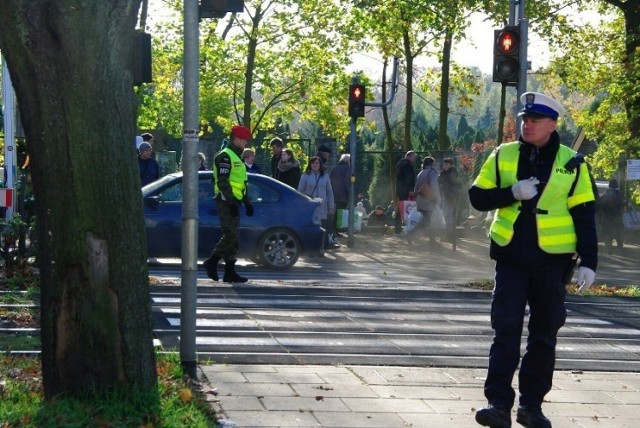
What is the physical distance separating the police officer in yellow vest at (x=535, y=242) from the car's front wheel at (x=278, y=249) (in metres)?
11.2

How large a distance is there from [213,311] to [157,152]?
1751 centimetres

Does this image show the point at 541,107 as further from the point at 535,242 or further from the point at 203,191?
the point at 203,191

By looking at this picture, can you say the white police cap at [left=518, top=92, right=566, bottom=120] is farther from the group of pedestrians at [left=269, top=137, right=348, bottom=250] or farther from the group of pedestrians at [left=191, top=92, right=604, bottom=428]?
the group of pedestrians at [left=269, top=137, right=348, bottom=250]

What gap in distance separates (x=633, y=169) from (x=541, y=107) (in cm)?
1938

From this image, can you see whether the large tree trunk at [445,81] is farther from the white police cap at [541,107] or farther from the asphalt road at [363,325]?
the white police cap at [541,107]

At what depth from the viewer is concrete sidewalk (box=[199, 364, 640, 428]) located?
672 cm

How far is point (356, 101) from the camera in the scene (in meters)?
23.5

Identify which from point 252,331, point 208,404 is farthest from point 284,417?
point 252,331

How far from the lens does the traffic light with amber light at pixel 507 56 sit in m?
13.7

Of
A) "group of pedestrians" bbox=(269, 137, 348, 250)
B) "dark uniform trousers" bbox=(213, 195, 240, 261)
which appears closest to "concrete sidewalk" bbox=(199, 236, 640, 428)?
"dark uniform trousers" bbox=(213, 195, 240, 261)

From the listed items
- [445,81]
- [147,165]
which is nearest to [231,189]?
[147,165]

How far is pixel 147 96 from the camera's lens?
41.3 metres

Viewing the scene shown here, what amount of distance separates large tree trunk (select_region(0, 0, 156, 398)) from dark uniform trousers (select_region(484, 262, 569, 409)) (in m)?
1.89

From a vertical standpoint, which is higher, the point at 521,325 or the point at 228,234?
the point at 521,325
